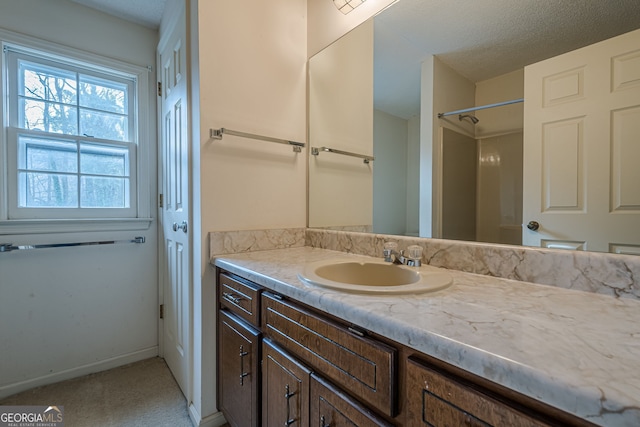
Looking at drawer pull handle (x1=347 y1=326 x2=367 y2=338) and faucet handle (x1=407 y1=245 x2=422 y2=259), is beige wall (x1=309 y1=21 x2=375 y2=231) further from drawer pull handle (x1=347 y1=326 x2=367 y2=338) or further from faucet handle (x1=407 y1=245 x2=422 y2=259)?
drawer pull handle (x1=347 y1=326 x2=367 y2=338)

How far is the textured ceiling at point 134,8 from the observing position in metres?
1.74

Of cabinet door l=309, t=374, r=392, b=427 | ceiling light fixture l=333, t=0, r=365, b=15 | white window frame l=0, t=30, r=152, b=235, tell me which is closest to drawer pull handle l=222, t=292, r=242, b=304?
cabinet door l=309, t=374, r=392, b=427

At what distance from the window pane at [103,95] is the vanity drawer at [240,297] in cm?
153

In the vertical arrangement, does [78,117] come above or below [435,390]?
above

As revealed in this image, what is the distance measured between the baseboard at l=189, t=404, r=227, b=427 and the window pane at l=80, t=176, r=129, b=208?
1.39 meters

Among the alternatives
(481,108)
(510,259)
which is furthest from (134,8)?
(510,259)

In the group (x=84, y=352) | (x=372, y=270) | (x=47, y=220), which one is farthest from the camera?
(x=84, y=352)

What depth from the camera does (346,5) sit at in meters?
1.46

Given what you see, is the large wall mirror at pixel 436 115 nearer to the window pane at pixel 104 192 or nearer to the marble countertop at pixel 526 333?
the marble countertop at pixel 526 333

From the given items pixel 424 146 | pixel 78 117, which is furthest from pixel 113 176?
pixel 424 146

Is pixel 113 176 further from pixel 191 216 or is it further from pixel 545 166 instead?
pixel 545 166

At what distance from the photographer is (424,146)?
118cm

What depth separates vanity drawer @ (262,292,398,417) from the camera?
0.57 metres

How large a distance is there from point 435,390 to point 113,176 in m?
2.20
